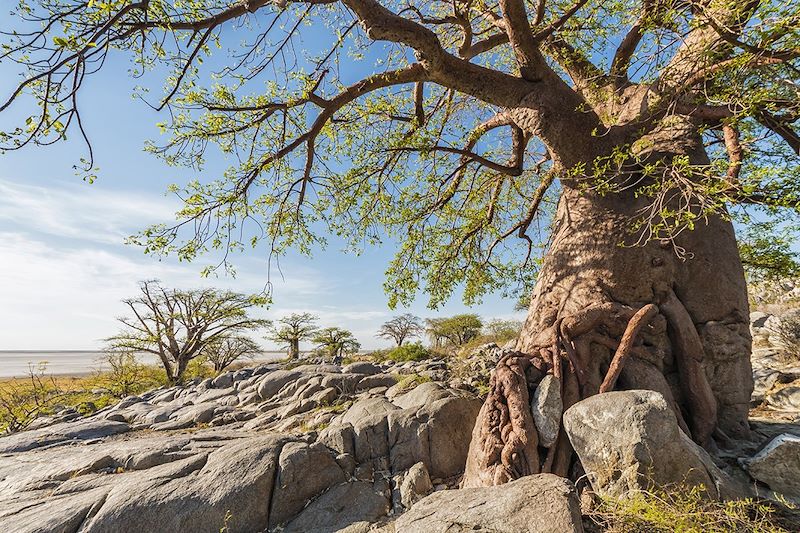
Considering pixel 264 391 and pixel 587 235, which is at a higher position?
pixel 587 235

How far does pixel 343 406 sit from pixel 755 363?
36.7 feet

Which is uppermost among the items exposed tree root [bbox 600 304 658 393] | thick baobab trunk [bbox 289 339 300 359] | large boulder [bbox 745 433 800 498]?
exposed tree root [bbox 600 304 658 393]

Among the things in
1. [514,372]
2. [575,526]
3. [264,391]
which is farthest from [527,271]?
[264,391]

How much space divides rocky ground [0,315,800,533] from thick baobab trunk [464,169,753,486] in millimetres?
361

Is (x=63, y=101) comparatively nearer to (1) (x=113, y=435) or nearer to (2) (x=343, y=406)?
(2) (x=343, y=406)

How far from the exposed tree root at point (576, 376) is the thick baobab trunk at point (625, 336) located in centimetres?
1

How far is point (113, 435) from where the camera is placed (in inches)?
379

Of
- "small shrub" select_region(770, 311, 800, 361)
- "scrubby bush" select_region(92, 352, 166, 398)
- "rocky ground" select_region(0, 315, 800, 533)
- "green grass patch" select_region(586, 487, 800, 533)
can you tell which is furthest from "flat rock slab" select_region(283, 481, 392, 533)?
"scrubby bush" select_region(92, 352, 166, 398)

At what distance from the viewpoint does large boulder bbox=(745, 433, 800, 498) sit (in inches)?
133

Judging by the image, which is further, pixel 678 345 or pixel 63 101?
pixel 678 345

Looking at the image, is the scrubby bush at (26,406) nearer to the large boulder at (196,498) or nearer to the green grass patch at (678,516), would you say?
the large boulder at (196,498)

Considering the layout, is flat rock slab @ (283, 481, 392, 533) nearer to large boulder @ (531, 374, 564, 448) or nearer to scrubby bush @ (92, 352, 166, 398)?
large boulder @ (531, 374, 564, 448)

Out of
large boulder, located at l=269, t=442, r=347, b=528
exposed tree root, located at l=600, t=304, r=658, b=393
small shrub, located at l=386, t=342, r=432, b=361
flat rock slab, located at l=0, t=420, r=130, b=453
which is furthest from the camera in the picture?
small shrub, located at l=386, t=342, r=432, b=361

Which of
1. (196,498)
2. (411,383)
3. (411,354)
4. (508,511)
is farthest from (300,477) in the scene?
(411,354)
